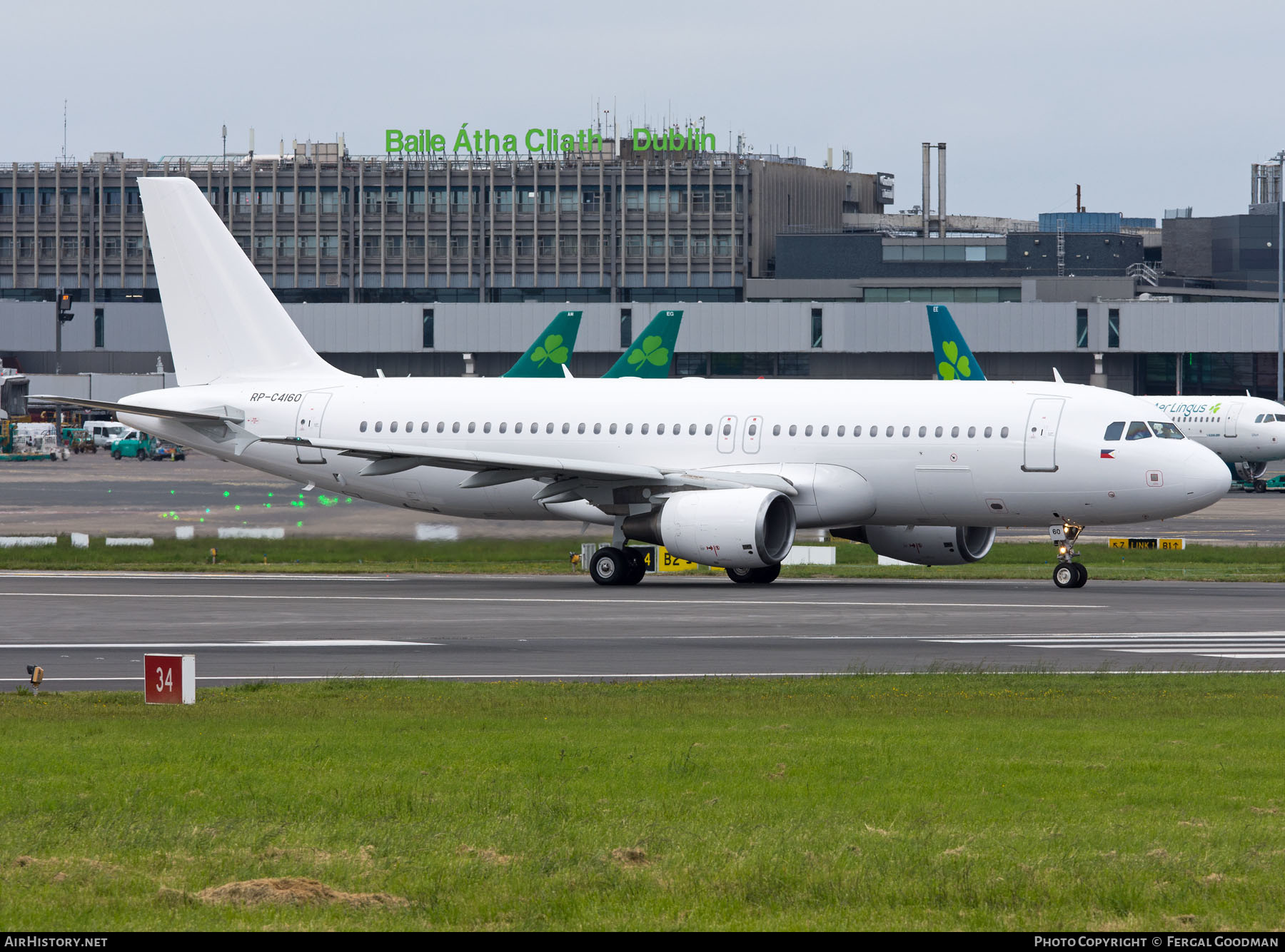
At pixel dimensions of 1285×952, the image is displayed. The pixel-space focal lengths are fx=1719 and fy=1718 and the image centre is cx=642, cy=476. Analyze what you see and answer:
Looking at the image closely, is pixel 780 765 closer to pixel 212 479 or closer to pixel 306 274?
pixel 212 479

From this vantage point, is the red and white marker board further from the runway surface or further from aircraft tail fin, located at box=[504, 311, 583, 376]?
aircraft tail fin, located at box=[504, 311, 583, 376]

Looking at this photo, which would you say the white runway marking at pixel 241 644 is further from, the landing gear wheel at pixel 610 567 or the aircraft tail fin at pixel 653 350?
the aircraft tail fin at pixel 653 350

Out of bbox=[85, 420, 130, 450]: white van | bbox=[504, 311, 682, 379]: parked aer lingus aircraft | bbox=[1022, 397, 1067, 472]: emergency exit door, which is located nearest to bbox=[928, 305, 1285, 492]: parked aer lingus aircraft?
bbox=[504, 311, 682, 379]: parked aer lingus aircraft

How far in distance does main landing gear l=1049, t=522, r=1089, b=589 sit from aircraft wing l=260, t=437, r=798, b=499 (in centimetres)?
611

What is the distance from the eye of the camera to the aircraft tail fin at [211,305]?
4459 cm

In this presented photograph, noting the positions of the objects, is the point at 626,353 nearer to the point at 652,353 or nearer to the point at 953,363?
the point at 652,353

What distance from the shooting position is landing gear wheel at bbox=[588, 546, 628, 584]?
39219mm

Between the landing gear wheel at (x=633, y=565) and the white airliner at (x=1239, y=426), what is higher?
the white airliner at (x=1239, y=426)

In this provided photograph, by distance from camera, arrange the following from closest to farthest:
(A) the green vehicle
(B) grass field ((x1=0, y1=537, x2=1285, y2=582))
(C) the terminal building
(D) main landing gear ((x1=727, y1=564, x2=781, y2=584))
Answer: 1. (D) main landing gear ((x1=727, y1=564, x2=781, y2=584))
2. (B) grass field ((x1=0, y1=537, x2=1285, y2=582))
3. (A) the green vehicle
4. (C) the terminal building

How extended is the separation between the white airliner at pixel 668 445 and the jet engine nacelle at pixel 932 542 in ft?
0.15

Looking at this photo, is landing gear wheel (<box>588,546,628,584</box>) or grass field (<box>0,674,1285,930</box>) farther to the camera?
landing gear wheel (<box>588,546,628,584</box>)

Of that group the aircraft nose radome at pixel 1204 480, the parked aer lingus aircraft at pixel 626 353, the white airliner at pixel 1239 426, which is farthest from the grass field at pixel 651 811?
the white airliner at pixel 1239 426

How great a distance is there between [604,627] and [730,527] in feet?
23.2
